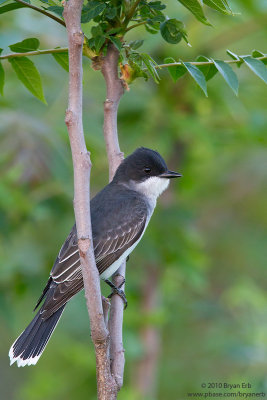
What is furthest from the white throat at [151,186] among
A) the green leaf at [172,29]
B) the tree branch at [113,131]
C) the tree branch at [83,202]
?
the tree branch at [83,202]

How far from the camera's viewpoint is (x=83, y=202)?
246 cm

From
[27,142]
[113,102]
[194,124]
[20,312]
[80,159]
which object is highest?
[194,124]

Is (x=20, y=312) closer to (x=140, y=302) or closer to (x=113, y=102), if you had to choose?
(x=140, y=302)

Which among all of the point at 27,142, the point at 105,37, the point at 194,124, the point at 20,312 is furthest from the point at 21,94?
the point at 105,37

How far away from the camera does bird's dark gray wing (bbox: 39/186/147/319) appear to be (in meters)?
3.78

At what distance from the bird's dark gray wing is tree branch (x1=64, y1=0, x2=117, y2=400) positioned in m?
1.18

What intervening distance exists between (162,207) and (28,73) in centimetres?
305

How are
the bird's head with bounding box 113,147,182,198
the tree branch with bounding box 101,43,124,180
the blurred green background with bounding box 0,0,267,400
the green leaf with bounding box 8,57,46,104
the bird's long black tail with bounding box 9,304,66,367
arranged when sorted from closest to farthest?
the tree branch with bounding box 101,43,124,180 → the green leaf with bounding box 8,57,46,104 → the bird's long black tail with bounding box 9,304,66,367 → the bird's head with bounding box 113,147,182,198 → the blurred green background with bounding box 0,0,267,400

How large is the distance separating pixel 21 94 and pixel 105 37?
9.21 feet

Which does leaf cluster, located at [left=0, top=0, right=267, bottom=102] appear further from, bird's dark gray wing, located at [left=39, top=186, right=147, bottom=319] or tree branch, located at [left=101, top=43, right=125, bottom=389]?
bird's dark gray wing, located at [left=39, top=186, right=147, bottom=319]

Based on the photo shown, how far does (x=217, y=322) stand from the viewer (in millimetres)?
6262

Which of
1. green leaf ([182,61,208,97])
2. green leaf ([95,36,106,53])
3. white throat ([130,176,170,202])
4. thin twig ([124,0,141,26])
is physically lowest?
green leaf ([182,61,208,97])

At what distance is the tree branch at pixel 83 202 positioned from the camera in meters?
2.44

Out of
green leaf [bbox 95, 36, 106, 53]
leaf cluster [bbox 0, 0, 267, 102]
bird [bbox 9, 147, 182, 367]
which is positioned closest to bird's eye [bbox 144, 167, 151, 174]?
bird [bbox 9, 147, 182, 367]
